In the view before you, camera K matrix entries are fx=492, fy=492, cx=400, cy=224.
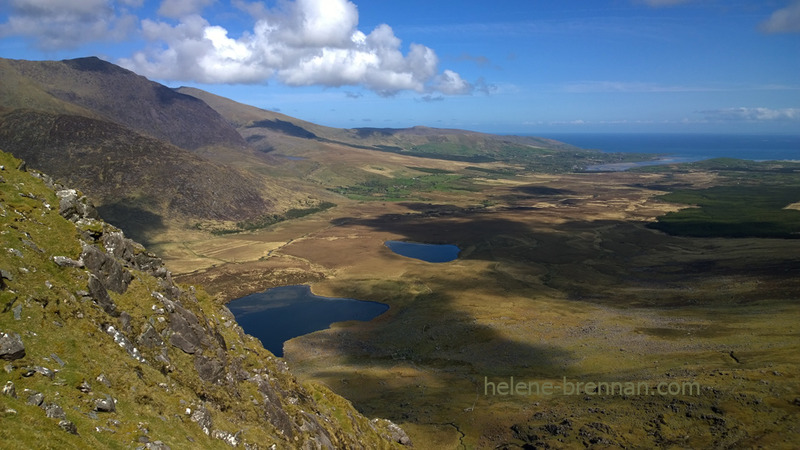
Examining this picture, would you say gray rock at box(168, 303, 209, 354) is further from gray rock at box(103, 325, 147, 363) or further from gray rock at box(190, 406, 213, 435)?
gray rock at box(190, 406, 213, 435)

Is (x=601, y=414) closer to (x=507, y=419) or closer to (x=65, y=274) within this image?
(x=507, y=419)

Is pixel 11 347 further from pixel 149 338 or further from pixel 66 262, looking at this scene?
pixel 149 338

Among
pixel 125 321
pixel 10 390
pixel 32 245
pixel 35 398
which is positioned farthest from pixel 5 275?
pixel 35 398

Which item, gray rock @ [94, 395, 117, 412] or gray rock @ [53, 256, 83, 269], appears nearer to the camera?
gray rock @ [94, 395, 117, 412]

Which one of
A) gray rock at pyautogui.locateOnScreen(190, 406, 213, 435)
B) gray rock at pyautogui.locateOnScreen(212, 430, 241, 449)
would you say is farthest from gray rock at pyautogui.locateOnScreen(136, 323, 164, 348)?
gray rock at pyautogui.locateOnScreen(212, 430, 241, 449)

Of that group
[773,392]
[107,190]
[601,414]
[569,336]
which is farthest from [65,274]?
[107,190]
